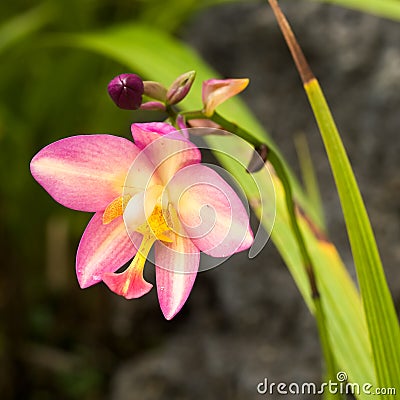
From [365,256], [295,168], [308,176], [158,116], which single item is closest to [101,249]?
[365,256]

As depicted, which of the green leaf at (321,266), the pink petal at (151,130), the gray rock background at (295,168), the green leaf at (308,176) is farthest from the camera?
the gray rock background at (295,168)

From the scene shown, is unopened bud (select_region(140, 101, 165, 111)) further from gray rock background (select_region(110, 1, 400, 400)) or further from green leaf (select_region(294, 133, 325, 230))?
gray rock background (select_region(110, 1, 400, 400))

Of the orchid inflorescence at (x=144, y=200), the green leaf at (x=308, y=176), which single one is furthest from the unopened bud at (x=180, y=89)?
the green leaf at (x=308, y=176)

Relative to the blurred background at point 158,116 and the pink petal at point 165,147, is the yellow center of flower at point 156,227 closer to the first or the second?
the pink petal at point 165,147

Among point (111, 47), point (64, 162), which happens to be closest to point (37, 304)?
point (111, 47)

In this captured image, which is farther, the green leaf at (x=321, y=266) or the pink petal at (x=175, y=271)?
the green leaf at (x=321, y=266)

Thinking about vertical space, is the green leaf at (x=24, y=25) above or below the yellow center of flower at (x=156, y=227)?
above

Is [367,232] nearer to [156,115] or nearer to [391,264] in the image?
[391,264]
